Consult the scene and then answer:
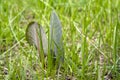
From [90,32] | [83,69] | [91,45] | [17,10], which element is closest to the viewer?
[83,69]

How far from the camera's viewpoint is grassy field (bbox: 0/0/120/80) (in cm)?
116

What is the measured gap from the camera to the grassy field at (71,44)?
3.79 ft

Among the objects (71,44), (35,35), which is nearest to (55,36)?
(35,35)

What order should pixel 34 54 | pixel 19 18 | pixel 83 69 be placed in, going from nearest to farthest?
1. pixel 83 69
2. pixel 34 54
3. pixel 19 18

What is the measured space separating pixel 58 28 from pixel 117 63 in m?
0.25

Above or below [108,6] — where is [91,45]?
below

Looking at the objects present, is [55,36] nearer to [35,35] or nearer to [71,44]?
[35,35]

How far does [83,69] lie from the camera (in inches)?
44.6

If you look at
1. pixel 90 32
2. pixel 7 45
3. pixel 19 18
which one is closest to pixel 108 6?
pixel 90 32

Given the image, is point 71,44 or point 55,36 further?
point 71,44

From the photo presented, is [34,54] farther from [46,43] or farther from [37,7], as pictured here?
[37,7]

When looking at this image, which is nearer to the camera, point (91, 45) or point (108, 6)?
point (91, 45)

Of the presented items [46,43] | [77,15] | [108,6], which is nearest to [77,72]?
[46,43]

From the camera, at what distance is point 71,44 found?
1.44m
